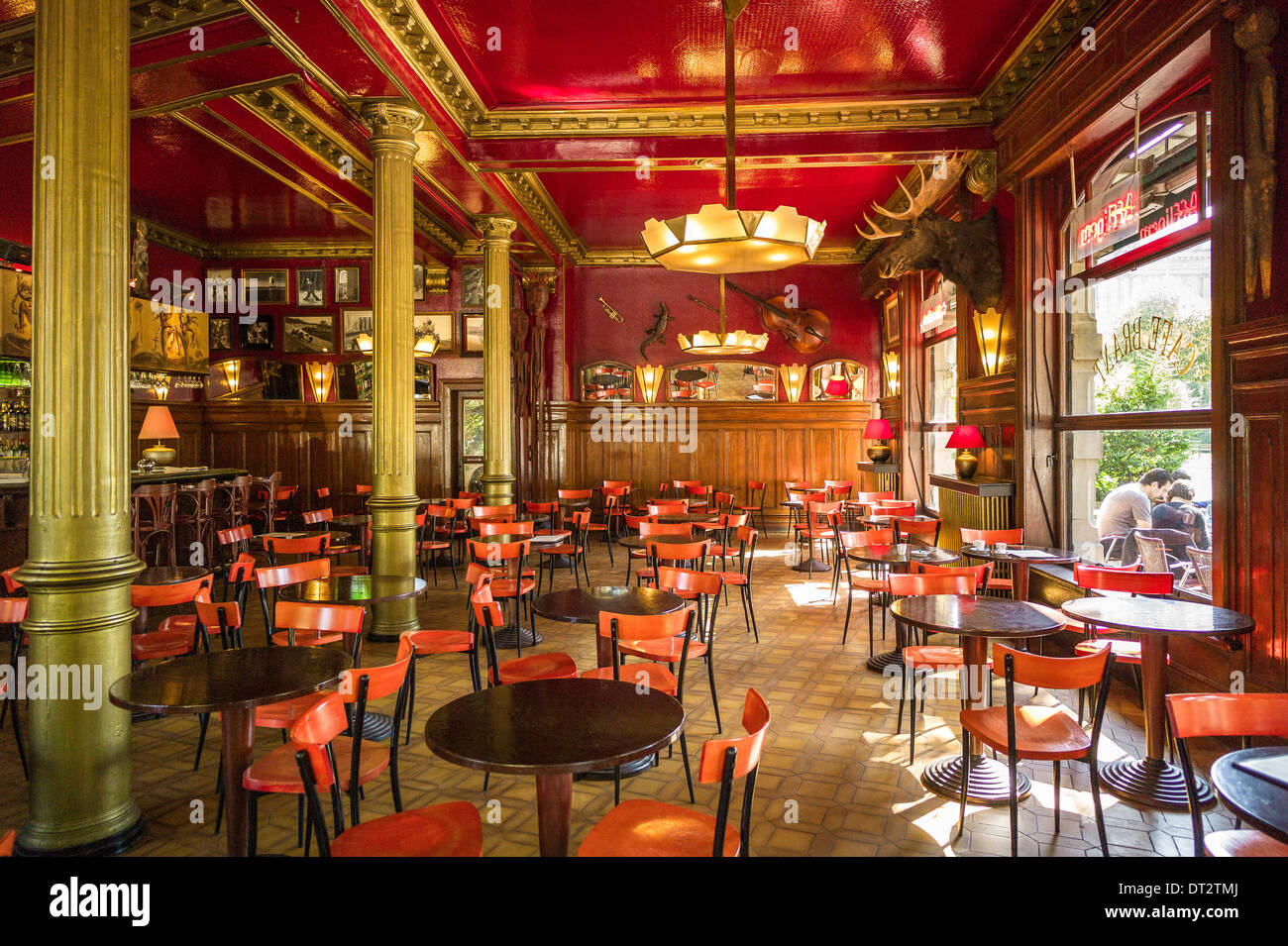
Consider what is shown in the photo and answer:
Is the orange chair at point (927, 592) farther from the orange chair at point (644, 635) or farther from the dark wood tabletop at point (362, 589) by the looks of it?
the dark wood tabletop at point (362, 589)

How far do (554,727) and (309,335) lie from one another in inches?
455

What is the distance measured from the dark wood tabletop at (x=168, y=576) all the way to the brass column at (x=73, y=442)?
147 centimetres

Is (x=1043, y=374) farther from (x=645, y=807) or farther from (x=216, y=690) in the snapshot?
(x=216, y=690)

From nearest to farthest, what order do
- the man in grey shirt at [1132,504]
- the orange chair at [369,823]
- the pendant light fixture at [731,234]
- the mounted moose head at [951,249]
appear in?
the orange chair at [369,823] < the pendant light fixture at [731,234] < the man in grey shirt at [1132,504] < the mounted moose head at [951,249]

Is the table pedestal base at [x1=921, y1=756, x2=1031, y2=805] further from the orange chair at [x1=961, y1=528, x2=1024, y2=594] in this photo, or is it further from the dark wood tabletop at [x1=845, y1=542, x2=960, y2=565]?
the orange chair at [x1=961, y1=528, x2=1024, y2=594]

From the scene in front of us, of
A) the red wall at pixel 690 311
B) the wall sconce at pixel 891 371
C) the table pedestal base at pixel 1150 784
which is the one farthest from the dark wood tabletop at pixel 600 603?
the red wall at pixel 690 311

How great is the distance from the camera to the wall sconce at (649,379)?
1237 centimetres

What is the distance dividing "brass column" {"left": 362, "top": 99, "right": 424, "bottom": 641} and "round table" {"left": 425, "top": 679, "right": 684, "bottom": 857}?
3.58 m

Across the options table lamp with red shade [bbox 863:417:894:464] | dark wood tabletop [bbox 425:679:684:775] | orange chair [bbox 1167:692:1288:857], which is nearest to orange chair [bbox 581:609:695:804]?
dark wood tabletop [bbox 425:679:684:775]

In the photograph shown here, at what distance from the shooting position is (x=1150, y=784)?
3359 millimetres

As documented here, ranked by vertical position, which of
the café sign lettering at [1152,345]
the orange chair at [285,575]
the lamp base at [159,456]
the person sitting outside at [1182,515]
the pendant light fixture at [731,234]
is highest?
the pendant light fixture at [731,234]

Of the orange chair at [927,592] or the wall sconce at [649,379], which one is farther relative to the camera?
the wall sconce at [649,379]
